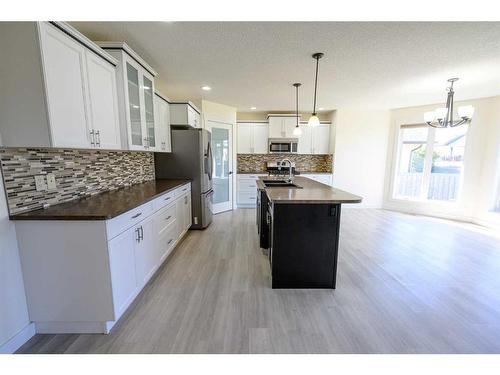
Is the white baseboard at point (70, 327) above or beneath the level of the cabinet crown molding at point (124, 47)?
beneath

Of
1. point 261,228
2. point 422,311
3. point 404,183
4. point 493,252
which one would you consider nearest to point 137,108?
point 261,228

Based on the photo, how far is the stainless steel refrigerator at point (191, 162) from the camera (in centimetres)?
349

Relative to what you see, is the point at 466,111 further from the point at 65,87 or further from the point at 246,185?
the point at 65,87

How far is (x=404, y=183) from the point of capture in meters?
5.12

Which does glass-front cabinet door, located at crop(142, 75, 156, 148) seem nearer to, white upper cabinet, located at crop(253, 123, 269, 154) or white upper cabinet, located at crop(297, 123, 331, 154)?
white upper cabinet, located at crop(253, 123, 269, 154)

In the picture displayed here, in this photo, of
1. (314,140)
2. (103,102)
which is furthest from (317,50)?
(314,140)

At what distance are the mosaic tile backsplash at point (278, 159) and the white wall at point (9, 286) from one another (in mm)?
4627

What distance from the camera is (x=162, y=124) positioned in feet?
10.3

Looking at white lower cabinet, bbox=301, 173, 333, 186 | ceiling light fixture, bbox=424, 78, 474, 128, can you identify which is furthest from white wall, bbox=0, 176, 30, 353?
white lower cabinet, bbox=301, 173, 333, 186

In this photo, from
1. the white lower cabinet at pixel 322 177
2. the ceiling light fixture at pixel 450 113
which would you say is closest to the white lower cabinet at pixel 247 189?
the white lower cabinet at pixel 322 177

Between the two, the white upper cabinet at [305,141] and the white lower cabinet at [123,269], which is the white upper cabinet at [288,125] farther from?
the white lower cabinet at [123,269]

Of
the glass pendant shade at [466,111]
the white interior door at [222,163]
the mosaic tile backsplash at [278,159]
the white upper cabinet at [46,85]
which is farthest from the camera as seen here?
the mosaic tile backsplash at [278,159]

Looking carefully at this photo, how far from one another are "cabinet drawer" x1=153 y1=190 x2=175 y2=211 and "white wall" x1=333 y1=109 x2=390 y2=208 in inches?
159
